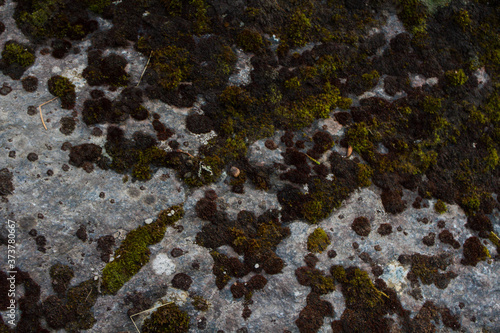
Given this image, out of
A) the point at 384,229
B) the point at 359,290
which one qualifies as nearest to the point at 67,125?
the point at 359,290

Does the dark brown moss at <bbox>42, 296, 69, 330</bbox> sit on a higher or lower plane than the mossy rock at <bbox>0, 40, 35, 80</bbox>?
lower

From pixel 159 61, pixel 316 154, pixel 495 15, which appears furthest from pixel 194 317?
pixel 495 15

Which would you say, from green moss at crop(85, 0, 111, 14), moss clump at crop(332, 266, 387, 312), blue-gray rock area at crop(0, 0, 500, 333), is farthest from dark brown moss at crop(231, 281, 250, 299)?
green moss at crop(85, 0, 111, 14)

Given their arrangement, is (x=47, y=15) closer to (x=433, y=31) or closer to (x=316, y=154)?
(x=316, y=154)

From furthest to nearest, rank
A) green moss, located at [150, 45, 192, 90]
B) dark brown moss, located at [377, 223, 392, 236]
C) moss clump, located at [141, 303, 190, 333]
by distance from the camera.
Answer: green moss, located at [150, 45, 192, 90] → dark brown moss, located at [377, 223, 392, 236] → moss clump, located at [141, 303, 190, 333]

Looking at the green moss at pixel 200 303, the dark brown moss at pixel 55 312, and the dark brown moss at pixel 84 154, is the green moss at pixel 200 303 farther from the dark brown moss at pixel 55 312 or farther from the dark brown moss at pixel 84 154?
the dark brown moss at pixel 84 154

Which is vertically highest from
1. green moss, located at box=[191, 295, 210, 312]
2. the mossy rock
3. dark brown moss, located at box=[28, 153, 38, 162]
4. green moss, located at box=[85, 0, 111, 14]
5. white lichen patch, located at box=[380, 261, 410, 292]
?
green moss, located at box=[85, 0, 111, 14]

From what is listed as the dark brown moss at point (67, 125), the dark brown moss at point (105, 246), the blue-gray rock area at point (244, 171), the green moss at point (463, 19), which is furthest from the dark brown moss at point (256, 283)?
the green moss at point (463, 19)

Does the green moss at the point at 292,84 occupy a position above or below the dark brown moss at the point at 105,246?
above

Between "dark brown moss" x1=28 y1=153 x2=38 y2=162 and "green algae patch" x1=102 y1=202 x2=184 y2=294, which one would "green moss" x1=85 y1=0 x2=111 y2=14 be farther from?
"green algae patch" x1=102 y1=202 x2=184 y2=294
